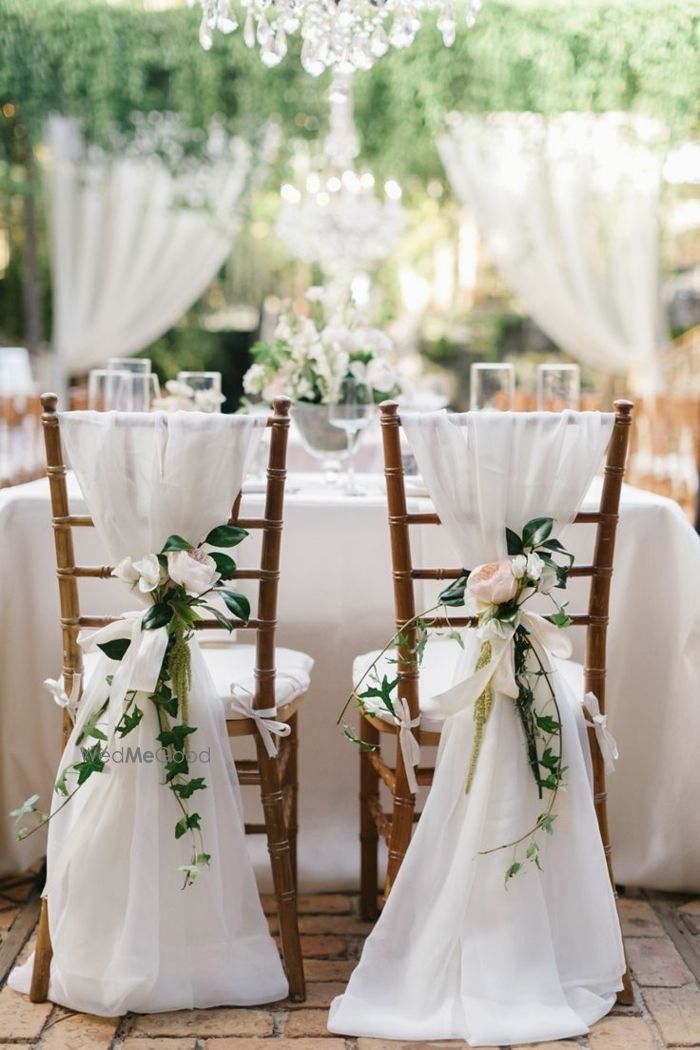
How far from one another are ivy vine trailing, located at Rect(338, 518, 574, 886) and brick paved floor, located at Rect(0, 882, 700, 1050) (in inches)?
14.2

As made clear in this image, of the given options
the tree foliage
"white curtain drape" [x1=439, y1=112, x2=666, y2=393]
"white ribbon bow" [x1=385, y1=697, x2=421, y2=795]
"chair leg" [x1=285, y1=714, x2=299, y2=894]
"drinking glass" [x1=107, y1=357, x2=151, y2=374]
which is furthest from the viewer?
"white curtain drape" [x1=439, y1=112, x2=666, y2=393]

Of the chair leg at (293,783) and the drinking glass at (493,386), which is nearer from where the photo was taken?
the chair leg at (293,783)

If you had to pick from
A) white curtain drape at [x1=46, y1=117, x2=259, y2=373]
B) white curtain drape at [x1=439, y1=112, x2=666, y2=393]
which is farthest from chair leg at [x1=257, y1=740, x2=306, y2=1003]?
white curtain drape at [x1=46, y1=117, x2=259, y2=373]

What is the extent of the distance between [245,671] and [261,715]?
159mm

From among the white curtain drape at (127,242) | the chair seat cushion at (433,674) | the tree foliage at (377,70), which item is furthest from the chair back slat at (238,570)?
the white curtain drape at (127,242)

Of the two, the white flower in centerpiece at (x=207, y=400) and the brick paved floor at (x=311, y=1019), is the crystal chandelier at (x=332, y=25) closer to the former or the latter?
the white flower in centerpiece at (x=207, y=400)

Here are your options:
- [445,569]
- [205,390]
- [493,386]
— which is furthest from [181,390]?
[445,569]

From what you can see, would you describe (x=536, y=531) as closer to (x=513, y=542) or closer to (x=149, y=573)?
(x=513, y=542)

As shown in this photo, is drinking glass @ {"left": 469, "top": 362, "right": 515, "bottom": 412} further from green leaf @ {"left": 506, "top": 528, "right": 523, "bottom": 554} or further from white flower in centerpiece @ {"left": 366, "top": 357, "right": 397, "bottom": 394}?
green leaf @ {"left": 506, "top": 528, "right": 523, "bottom": 554}

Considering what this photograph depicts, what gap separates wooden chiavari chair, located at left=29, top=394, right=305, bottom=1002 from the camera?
2.10 meters

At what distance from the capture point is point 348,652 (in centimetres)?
272

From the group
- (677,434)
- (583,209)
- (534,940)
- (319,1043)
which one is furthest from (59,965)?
(583,209)

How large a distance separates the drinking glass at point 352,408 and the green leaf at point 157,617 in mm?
795

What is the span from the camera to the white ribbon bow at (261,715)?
2180 millimetres
